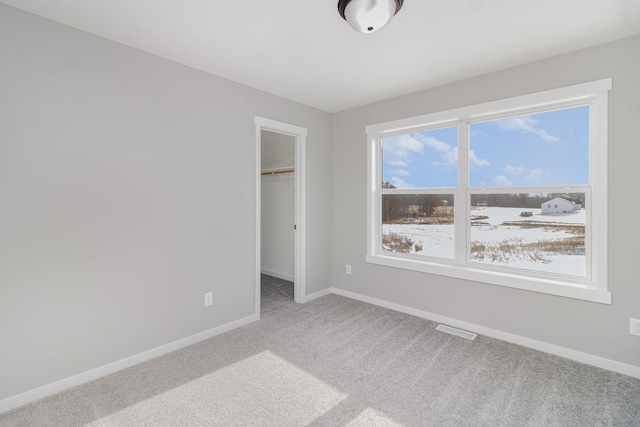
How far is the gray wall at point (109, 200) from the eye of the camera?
185 cm

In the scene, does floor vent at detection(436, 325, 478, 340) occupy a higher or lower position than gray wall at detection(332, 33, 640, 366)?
lower

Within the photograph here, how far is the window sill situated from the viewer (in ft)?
7.62

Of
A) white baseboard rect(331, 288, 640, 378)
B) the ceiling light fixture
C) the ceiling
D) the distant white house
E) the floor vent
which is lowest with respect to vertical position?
the floor vent

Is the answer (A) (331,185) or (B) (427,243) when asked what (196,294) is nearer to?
(A) (331,185)

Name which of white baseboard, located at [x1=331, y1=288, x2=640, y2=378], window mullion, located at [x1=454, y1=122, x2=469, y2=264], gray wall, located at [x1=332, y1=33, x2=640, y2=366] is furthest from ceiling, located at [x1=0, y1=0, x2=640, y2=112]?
white baseboard, located at [x1=331, y1=288, x2=640, y2=378]

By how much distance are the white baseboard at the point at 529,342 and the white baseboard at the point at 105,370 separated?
1882mm

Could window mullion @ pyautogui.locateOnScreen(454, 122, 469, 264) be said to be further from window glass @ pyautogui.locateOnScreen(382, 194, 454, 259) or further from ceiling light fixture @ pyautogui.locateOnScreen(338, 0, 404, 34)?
Answer: ceiling light fixture @ pyautogui.locateOnScreen(338, 0, 404, 34)

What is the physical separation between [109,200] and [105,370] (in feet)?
4.10

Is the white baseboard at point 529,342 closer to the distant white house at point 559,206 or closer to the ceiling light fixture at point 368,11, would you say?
the distant white house at point 559,206

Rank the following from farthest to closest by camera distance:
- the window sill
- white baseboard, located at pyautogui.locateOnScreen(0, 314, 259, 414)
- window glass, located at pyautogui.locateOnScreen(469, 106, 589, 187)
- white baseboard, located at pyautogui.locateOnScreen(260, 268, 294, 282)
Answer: white baseboard, located at pyautogui.locateOnScreen(260, 268, 294, 282), window glass, located at pyautogui.locateOnScreen(469, 106, 589, 187), the window sill, white baseboard, located at pyautogui.locateOnScreen(0, 314, 259, 414)

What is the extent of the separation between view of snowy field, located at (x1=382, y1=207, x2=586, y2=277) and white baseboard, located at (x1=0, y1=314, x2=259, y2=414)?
2369 mm

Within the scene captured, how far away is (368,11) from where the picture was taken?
65.7 inches

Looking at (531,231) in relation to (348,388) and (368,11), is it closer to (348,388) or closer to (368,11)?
(348,388)

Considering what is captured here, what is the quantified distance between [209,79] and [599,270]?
143 inches
